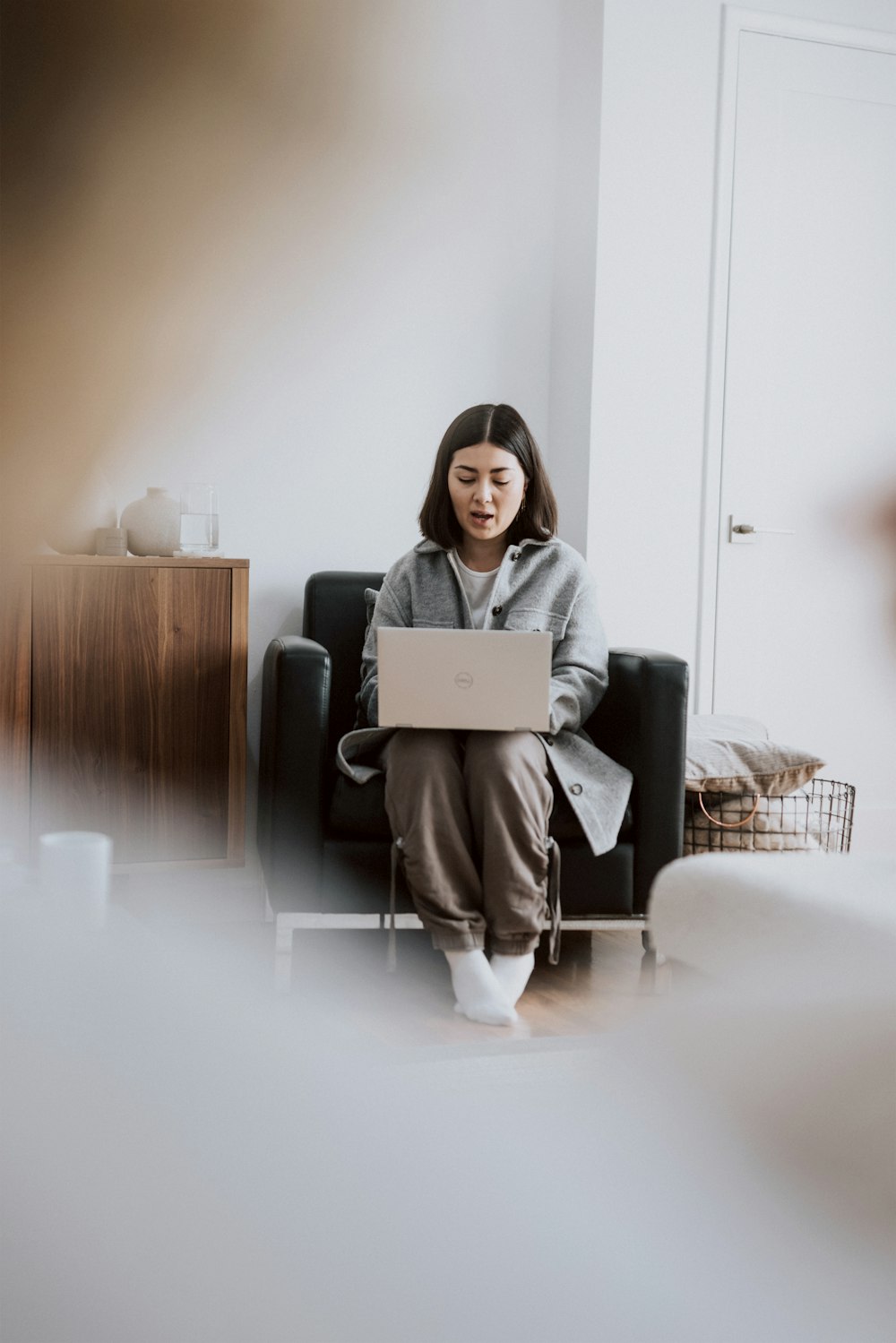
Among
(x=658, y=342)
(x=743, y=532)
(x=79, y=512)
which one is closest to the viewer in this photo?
(x=79, y=512)

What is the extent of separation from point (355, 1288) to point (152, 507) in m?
1.14

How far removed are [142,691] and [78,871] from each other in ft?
3.59

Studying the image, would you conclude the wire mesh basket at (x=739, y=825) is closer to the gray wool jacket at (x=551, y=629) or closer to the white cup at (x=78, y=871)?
the gray wool jacket at (x=551, y=629)

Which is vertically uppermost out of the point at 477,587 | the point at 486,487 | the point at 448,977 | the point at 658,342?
the point at 658,342

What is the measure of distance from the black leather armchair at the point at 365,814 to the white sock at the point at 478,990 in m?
0.10

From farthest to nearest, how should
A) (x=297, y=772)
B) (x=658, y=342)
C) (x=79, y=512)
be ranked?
(x=658, y=342) → (x=297, y=772) → (x=79, y=512)

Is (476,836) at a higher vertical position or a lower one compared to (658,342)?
lower

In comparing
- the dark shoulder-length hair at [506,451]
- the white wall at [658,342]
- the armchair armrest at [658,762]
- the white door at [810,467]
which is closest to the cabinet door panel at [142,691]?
the dark shoulder-length hair at [506,451]

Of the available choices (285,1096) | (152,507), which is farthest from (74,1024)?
(152,507)

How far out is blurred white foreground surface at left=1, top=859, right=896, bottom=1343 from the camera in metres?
0.12

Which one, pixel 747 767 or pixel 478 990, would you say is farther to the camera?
pixel 747 767

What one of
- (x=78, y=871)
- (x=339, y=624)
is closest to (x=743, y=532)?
(x=339, y=624)

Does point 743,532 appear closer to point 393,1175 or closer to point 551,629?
point 551,629

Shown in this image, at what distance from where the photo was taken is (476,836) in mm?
1185
